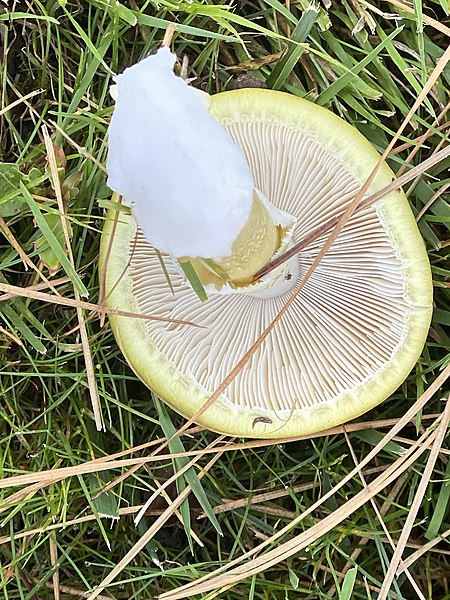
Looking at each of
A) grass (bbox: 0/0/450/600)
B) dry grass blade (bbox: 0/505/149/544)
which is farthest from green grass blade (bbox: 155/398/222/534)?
dry grass blade (bbox: 0/505/149/544)

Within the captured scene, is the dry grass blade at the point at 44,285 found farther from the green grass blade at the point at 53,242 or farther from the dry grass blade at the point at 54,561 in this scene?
the dry grass blade at the point at 54,561

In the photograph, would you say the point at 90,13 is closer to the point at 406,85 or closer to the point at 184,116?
the point at 406,85

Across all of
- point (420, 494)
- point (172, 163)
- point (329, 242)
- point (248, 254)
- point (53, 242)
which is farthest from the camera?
point (420, 494)

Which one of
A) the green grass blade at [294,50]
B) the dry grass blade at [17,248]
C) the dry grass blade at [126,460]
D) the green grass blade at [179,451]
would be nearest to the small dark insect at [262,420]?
the dry grass blade at [126,460]

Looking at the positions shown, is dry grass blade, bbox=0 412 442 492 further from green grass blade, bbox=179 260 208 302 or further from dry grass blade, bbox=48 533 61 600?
green grass blade, bbox=179 260 208 302

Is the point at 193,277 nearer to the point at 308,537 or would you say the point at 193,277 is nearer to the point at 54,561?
the point at 308,537

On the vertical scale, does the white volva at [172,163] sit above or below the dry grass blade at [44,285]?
above

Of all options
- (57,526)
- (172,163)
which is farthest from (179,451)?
(172,163)
